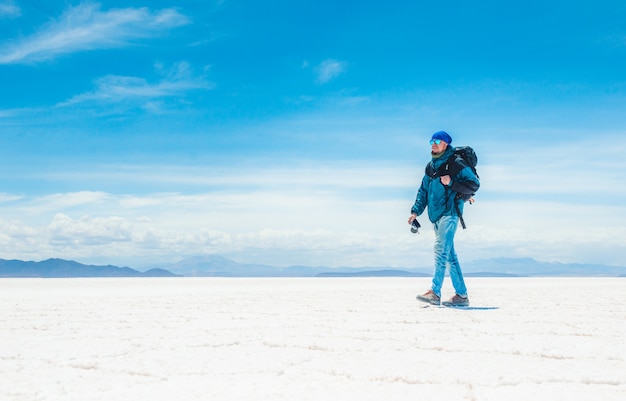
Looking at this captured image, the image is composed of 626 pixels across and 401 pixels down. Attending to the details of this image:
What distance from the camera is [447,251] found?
615cm

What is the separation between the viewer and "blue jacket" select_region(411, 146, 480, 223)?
6031 mm

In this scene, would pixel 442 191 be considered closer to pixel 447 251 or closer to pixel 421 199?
pixel 421 199
